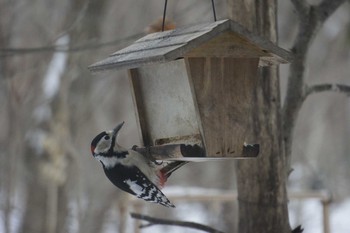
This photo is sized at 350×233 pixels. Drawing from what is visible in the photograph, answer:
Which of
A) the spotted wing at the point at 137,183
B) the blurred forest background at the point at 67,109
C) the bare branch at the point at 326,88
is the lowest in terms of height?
the spotted wing at the point at 137,183

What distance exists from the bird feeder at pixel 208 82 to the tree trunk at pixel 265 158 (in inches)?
15.2

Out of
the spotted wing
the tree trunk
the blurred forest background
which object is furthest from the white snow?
the tree trunk

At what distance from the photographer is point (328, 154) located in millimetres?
19094

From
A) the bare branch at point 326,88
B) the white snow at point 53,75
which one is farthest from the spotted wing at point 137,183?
the white snow at point 53,75

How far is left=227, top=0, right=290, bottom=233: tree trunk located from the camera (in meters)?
3.71

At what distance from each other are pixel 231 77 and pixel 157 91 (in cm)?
40

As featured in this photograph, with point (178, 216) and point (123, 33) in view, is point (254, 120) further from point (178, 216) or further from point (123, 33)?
point (178, 216)

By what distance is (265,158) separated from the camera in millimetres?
3730

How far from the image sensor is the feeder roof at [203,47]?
2912mm

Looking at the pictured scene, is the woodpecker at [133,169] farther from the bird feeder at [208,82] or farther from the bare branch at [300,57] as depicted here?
the bare branch at [300,57]

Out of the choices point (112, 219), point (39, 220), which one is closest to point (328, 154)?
point (112, 219)

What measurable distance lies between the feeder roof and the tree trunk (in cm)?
46

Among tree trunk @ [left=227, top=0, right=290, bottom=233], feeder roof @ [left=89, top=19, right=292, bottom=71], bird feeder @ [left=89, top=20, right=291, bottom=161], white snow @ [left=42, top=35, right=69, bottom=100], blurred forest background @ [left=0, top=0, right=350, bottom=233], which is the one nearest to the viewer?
feeder roof @ [left=89, top=19, right=292, bottom=71]

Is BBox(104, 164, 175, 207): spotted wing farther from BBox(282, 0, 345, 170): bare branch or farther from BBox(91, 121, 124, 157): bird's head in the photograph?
BBox(282, 0, 345, 170): bare branch
